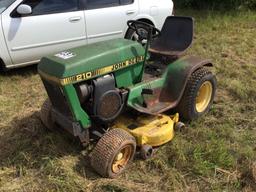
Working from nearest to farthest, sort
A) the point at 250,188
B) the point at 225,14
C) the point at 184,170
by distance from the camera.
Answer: the point at 250,188, the point at 184,170, the point at 225,14

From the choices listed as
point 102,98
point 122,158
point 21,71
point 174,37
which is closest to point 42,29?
point 21,71

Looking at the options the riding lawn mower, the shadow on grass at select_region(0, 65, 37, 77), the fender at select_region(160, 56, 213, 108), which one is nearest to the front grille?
the riding lawn mower

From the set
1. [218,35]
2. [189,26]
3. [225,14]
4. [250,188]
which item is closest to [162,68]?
[189,26]

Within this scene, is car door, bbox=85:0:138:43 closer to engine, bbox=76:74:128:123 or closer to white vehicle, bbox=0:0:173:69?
white vehicle, bbox=0:0:173:69

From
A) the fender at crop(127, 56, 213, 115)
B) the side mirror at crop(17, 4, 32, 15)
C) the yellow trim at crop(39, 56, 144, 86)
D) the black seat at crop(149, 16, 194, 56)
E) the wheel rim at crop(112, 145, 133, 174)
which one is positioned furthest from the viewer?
the side mirror at crop(17, 4, 32, 15)

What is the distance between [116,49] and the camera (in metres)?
4.09

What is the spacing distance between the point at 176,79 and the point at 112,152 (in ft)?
3.97

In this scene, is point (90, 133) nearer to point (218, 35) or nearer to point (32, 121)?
point (32, 121)

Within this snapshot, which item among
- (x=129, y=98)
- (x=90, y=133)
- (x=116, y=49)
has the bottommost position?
(x=90, y=133)

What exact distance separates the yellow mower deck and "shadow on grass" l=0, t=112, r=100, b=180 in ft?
1.70

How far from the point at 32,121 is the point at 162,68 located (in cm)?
164

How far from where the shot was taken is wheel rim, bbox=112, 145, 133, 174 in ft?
12.8

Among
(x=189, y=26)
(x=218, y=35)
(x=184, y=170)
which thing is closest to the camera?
(x=184, y=170)

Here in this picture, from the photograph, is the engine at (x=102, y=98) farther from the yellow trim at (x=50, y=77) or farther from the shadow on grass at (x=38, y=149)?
the shadow on grass at (x=38, y=149)
